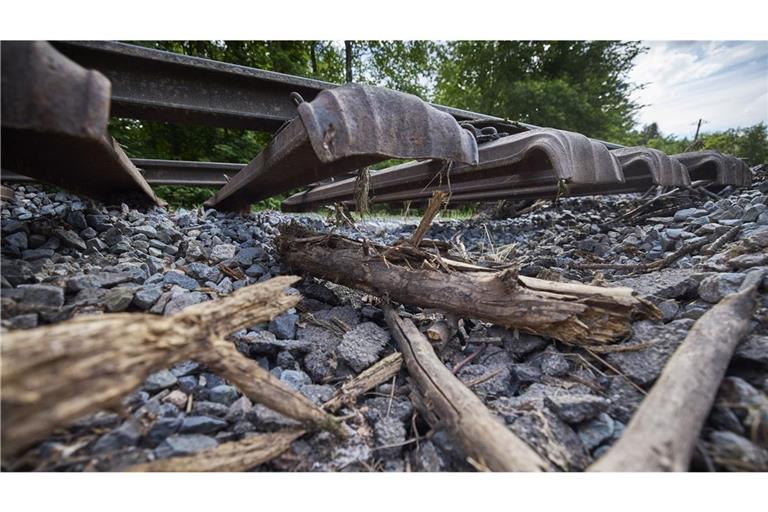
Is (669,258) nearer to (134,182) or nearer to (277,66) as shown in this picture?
(134,182)

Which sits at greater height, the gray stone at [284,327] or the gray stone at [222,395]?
the gray stone at [284,327]

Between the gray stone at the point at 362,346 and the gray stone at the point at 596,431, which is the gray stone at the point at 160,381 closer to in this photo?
the gray stone at the point at 362,346

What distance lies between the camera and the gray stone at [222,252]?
2584 mm

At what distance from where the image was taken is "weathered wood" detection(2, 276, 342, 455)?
62 centimetres

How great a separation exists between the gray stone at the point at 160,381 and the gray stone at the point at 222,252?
57.1 inches

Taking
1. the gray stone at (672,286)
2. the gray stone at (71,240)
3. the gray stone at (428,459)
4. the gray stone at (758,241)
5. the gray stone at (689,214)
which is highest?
the gray stone at (689,214)

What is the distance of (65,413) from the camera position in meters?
0.63

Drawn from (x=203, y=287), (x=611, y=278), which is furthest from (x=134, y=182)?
(x=611, y=278)

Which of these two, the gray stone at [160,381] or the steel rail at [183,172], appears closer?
the gray stone at [160,381]

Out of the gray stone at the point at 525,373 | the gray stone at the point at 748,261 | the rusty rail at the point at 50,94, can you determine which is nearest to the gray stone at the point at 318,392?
the gray stone at the point at 525,373

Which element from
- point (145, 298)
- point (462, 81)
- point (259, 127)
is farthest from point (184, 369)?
point (462, 81)

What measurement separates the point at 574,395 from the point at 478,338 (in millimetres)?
495

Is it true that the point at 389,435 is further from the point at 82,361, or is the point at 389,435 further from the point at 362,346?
the point at 82,361

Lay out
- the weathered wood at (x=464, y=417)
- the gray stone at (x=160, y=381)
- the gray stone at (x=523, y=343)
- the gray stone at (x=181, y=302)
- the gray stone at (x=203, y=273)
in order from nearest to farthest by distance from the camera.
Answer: the weathered wood at (x=464, y=417) → the gray stone at (x=160, y=381) → the gray stone at (x=523, y=343) → the gray stone at (x=181, y=302) → the gray stone at (x=203, y=273)
